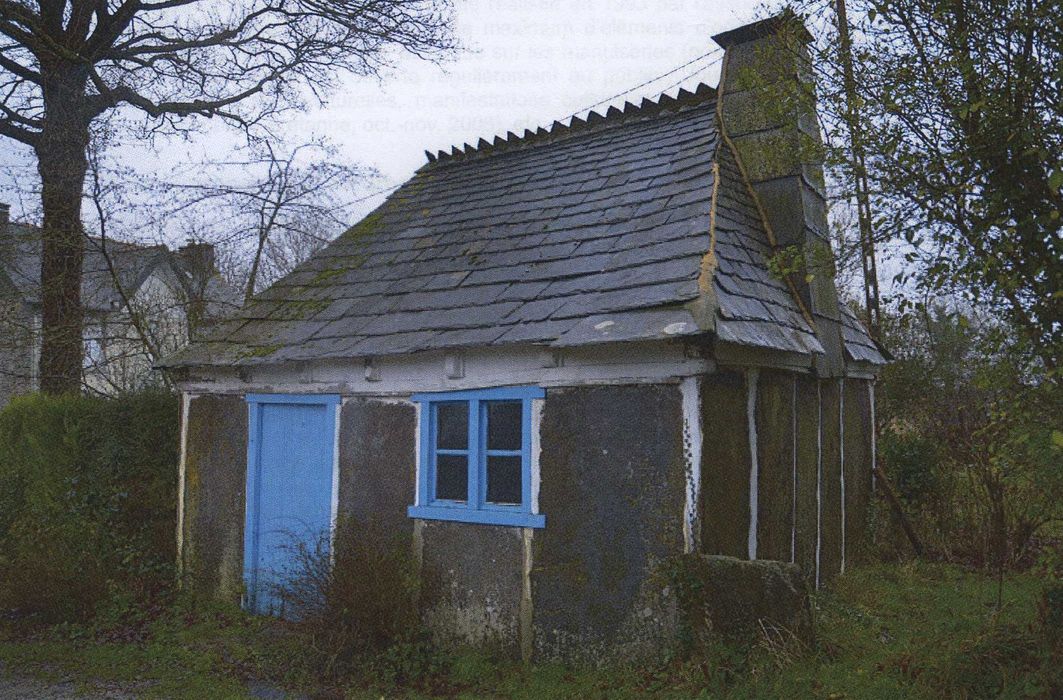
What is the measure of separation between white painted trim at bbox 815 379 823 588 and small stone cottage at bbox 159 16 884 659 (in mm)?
38

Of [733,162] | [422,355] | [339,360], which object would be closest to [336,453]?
[339,360]

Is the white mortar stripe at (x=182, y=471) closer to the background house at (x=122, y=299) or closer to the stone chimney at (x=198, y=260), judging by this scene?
the background house at (x=122, y=299)

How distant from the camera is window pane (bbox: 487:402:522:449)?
648 cm

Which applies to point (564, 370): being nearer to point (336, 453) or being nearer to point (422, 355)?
point (422, 355)

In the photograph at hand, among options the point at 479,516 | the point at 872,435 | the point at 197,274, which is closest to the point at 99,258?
the point at 197,274

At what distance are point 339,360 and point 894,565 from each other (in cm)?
666

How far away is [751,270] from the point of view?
6.74 meters

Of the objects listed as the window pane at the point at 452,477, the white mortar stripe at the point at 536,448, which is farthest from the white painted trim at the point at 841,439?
the window pane at the point at 452,477

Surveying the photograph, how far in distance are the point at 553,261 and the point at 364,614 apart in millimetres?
3437

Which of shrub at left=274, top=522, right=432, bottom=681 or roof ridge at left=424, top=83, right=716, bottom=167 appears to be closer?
shrub at left=274, top=522, right=432, bottom=681

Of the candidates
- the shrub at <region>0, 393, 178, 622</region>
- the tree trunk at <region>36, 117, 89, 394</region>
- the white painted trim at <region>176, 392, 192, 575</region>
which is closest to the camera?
the shrub at <region>0, 393, 178, 622</region>

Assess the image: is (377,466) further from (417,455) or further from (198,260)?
(198,260)

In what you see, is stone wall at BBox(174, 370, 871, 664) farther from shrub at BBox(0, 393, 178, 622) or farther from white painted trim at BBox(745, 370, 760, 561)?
shrub at BBox(0, 393, 178, 622)

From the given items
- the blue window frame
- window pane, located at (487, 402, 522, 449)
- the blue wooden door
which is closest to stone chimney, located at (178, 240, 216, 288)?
the blue wooden door
